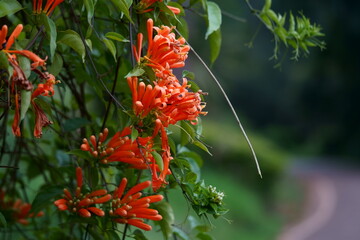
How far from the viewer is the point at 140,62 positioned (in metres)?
1.25

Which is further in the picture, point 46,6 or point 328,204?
point 328,204

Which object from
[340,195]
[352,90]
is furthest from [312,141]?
[340,195]

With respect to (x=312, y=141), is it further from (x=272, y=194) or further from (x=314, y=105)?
(x=272, y=194)

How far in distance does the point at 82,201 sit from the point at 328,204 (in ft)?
32.6

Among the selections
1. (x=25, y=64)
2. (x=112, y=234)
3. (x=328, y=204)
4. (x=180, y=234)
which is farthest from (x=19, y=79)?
(x=328, y=204)

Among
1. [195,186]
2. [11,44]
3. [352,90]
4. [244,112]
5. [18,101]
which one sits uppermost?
[11,44]

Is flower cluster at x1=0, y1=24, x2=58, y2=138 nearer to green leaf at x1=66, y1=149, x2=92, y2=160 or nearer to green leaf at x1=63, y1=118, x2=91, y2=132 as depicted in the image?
green leaf at x1=66, y1=149, x2=92, y2=160

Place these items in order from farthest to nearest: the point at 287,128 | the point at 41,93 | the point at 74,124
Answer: the point at 287,128, the point at 74,124, the point at 41,93

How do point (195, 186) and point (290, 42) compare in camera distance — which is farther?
point (290, 42)

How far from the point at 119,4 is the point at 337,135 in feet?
49.7

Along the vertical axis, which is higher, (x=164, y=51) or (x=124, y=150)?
(x=164, y=51)

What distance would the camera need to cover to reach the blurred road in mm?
8820

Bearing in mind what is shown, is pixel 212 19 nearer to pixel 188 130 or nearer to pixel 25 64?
pixel 188 130

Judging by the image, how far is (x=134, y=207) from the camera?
1.32 meters
